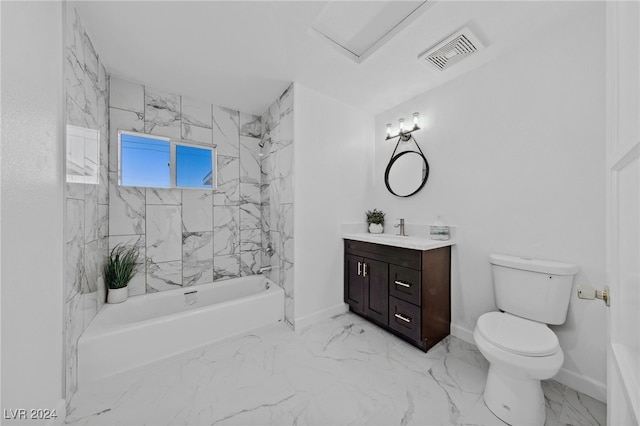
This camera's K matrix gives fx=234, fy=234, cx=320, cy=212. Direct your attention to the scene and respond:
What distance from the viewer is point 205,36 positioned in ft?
5.24

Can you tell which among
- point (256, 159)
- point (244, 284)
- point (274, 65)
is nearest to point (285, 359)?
point (244, 284)

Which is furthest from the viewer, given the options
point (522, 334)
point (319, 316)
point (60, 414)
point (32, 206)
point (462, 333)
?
point (319, 316)

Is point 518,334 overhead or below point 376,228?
below

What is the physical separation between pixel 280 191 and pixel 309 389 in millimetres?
1663

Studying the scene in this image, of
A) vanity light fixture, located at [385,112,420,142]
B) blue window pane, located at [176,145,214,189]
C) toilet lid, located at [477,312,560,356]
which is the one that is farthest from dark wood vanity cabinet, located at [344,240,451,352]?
blue window pane, located at [176,145,214,189]

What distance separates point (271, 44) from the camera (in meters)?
1.68

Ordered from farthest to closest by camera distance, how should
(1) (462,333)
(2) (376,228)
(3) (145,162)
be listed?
1. (2) (376,228)
2. (3) (145,162)
3. (1) (462,333)

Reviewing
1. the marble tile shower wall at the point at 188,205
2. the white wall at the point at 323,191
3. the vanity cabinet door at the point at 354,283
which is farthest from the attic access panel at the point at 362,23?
the vanity cabinet door at the point at 354,283

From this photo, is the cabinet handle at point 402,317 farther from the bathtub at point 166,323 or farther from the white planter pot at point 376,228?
the bathtub at point 166,323

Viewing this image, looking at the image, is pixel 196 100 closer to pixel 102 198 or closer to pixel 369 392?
pixel 102 198

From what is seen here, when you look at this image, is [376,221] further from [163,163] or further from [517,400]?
[163,163]

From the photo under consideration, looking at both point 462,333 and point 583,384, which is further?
point 462,333

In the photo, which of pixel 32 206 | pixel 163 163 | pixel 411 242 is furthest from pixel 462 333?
pixel 163 163

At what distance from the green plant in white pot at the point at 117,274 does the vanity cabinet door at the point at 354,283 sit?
2.01m
